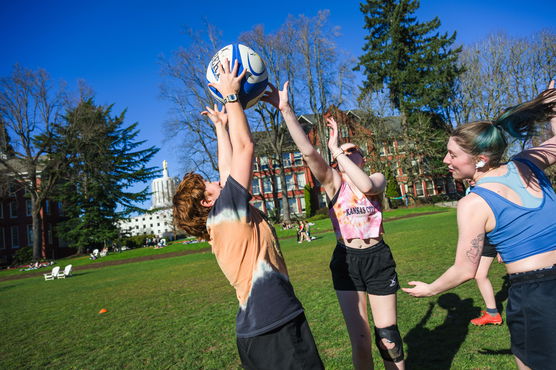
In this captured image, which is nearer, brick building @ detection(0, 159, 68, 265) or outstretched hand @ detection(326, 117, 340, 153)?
outstretched hand @ detection(326, 117, 340, 153)

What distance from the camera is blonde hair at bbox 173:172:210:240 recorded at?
2516mm

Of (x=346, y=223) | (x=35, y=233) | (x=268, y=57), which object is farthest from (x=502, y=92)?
(x=35, y=233)

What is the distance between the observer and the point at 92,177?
42.8 m

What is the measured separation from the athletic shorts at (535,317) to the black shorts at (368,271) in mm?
1111

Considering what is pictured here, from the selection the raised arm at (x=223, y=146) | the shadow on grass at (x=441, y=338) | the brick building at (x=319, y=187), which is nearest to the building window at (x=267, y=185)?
the brick building at (x=319, y=187)

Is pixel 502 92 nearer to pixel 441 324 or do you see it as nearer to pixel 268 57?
pixel 268 57

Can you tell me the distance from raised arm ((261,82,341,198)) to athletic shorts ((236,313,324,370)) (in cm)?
161

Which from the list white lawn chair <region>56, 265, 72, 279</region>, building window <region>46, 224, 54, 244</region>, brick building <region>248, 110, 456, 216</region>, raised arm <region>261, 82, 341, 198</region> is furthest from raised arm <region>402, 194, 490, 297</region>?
building window <region>46, 224, 54, 244</region>

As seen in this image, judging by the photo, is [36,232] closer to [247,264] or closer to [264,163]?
[264,163]

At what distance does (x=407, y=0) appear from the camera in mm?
41594

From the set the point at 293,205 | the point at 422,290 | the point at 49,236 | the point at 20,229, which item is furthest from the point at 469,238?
the point at 20,229

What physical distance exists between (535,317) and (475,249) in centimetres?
50

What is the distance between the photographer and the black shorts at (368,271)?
326cm

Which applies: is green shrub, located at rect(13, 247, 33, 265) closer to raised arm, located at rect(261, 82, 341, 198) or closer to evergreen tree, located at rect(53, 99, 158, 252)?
evergreen tree, located at rect(53, 99, 158, 252)
